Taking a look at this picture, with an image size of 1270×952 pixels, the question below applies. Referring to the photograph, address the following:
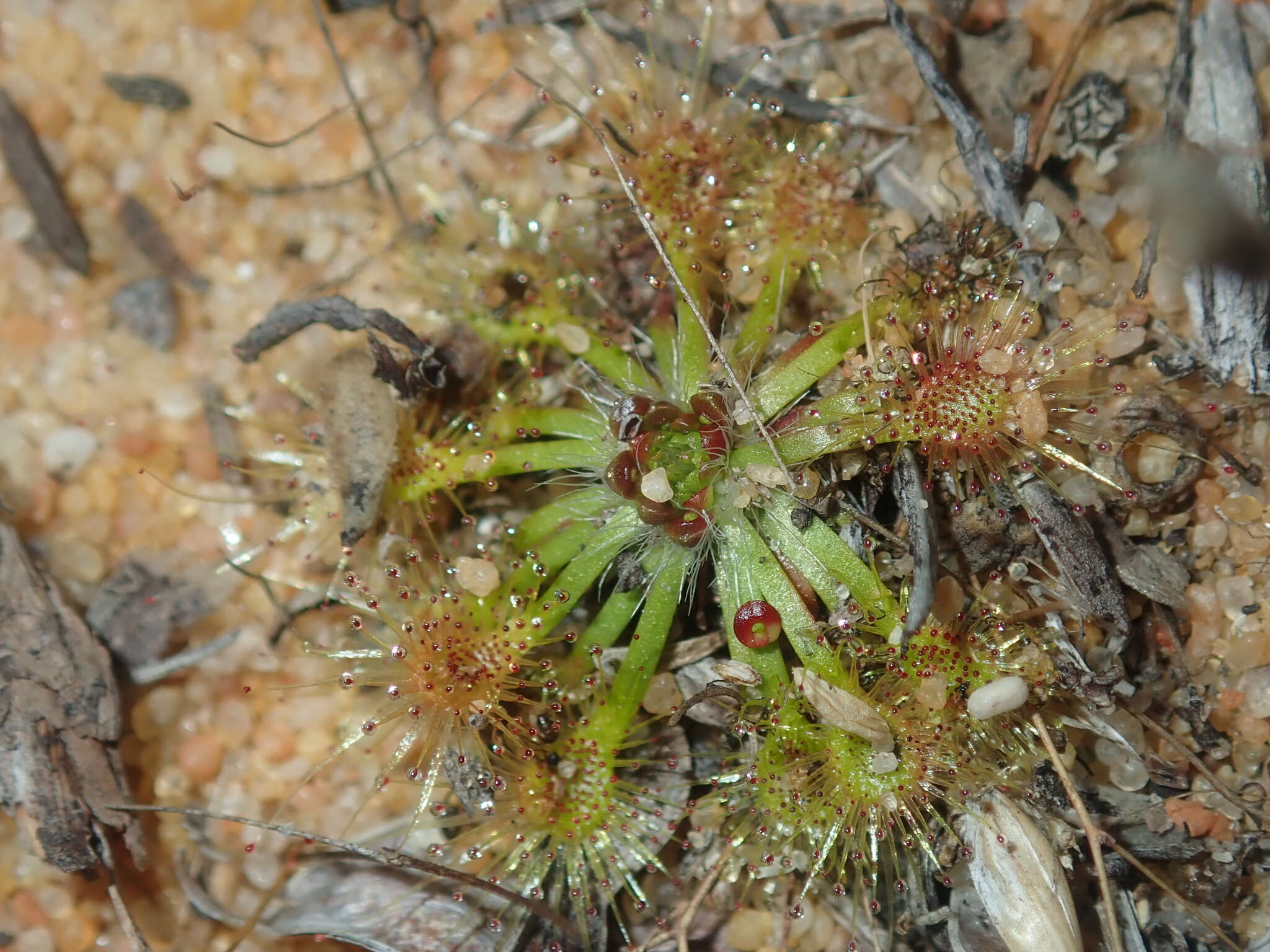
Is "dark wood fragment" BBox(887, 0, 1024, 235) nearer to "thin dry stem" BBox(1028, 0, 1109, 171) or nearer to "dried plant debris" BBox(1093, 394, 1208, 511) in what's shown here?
"thin dry stem" BBox(1028, 0, 1109, 171)

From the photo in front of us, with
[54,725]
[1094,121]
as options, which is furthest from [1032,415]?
[54,725]

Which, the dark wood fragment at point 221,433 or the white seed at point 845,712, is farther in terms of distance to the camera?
the dark wood fragment at point 221,433

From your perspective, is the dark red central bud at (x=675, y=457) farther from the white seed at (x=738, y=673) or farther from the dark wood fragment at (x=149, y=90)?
the dark wood fragment at (x=149, y=90)

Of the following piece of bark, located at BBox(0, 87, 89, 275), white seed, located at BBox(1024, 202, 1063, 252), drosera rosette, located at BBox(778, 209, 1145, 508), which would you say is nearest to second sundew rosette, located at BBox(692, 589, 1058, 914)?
drosera rosette, located at BBox(778, 209, 1145, 508)

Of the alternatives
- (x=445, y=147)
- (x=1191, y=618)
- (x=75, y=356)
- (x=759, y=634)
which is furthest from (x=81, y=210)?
(x=1191, y=618)

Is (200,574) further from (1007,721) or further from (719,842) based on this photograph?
(1007,721)

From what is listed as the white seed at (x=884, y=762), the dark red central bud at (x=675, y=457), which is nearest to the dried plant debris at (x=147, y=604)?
the dark red central bud at (x=675, y=457)

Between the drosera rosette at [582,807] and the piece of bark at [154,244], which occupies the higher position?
the piece of bark at [154,244]
